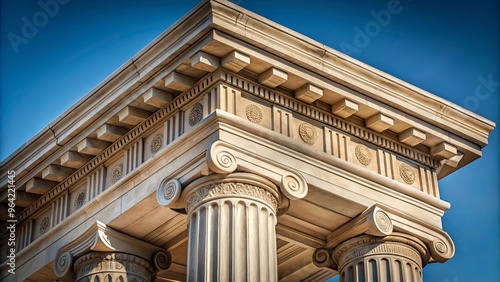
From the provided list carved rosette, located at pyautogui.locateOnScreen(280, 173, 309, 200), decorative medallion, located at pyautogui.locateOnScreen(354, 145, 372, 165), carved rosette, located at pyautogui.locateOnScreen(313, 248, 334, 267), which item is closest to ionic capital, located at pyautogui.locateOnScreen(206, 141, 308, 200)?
carved rosette, located at pyautogui.locateOnScreen(280, 173, 309, 200)

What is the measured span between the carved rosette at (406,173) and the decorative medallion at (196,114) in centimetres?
617

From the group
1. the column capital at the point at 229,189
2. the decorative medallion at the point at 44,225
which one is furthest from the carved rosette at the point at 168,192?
the decorative medallion at the point at 44,225

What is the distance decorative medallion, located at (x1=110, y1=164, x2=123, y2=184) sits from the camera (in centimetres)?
3641

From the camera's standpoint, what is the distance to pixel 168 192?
33.8 metres

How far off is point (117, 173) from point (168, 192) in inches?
123

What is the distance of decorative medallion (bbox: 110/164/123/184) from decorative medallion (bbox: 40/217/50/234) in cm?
320

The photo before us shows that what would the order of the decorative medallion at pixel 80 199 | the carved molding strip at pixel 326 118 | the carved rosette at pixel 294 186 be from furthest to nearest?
the decorative medallion at pixel 80 199
the carved molding strip at pixel 326 118
the carved rosette at pixel 294 186

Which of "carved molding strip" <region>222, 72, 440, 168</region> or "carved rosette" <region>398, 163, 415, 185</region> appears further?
"carved rosette" <region>398, 163, 415, 185</region>

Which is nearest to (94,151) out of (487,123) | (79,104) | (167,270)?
(79,104)

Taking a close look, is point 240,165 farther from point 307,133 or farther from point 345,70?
point 345,70

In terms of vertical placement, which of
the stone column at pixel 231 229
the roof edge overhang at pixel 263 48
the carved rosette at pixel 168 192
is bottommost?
the stone column at pixel 231 229

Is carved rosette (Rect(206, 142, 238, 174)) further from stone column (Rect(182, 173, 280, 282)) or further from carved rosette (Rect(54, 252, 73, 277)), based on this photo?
carved rosette (Rect(54, 252, 73, 277))

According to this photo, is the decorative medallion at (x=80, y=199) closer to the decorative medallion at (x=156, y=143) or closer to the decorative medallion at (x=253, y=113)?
the decorative medallion at (x=156, y=143)

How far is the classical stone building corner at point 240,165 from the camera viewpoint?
33.2m
